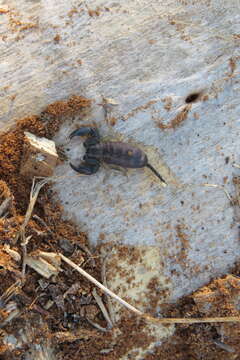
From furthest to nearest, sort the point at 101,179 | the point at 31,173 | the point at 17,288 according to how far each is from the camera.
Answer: the point at 101,179 → the point at 31,173 → the point at 17,288

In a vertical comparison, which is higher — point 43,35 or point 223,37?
point 43,35

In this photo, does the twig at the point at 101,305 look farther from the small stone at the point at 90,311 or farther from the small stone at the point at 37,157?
the small stone at the point at 37,157

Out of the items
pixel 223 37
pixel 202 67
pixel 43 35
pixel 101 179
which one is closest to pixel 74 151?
pixel 101 179

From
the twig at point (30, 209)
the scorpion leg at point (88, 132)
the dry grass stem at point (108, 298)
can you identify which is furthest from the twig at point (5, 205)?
the dry grass stem at point (108, 298)

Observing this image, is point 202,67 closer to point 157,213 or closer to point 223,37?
point 223,37

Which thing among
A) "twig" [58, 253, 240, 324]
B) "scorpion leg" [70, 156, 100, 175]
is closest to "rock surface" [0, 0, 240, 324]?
"scorpion leg" [70, 156, 100, 175]

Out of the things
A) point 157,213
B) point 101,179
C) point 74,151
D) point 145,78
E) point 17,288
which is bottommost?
point 157,213

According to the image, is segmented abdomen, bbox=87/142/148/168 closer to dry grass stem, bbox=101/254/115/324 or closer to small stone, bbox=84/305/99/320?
dry grass stem, bbox=101/254/115/324
